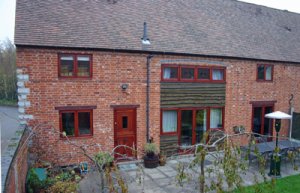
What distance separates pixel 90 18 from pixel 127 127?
4795mm

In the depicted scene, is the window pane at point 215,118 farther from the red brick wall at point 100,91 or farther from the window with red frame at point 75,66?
the window with red frame at point 75,66

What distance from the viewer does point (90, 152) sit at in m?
9.06

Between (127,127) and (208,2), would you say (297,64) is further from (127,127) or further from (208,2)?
(127,127)

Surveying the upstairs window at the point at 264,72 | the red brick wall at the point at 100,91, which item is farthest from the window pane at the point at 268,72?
the red brick wall at the point at 100,91

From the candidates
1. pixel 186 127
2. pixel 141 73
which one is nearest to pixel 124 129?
pixel 141 73

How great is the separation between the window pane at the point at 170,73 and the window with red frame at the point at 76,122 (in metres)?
3.50

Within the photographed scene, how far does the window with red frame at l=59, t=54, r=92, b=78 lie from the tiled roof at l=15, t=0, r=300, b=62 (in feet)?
1.43

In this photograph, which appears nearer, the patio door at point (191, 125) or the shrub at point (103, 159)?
the shrub at point (103, 159)

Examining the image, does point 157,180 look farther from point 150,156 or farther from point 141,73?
point 141,73

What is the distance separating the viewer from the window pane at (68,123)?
8.69 metres

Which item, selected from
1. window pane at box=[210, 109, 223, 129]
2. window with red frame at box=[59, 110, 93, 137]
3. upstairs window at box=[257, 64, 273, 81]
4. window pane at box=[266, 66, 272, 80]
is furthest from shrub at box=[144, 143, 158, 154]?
window pane at box=[266, 66, 272, 80]

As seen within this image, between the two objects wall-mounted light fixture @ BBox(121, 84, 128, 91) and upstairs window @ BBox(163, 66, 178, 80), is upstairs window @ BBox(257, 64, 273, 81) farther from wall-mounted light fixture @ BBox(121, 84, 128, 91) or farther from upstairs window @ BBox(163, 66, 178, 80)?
wall-mounted light fixture @ BBox(121, 84, 128, 91)

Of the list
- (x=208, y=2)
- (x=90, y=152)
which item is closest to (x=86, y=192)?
(x=90, y=152)

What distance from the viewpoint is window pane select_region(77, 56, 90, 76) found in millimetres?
8734
